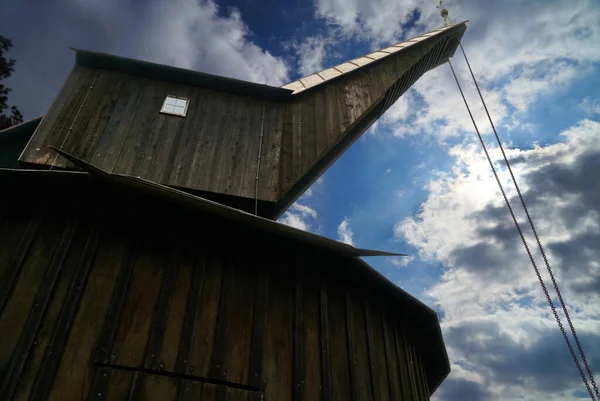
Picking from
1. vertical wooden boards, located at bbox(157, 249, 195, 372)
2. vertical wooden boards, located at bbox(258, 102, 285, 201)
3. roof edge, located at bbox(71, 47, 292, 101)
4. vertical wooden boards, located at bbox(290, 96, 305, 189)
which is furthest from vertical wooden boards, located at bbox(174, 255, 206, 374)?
roof edge, located at bbox(71, 47, 292, 101)

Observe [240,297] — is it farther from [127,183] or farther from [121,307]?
[127,183]

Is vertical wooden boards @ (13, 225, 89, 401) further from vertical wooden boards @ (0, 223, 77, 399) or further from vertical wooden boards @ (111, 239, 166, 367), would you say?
vertical wooden boards @ (111, 239, 166, 367)

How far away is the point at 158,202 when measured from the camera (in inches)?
207

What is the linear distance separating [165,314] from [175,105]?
5.43 m

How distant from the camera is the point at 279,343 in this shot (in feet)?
16.8

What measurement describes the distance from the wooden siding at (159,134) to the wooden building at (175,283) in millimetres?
37

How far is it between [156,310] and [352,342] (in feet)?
9.45

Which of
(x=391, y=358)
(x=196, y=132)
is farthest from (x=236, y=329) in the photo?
(x=196, y=132)

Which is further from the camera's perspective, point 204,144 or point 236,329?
point 204,144

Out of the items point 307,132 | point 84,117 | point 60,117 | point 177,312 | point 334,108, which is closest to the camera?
point 177,312

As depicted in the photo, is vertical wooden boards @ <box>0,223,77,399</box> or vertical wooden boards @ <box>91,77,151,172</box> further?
vertical wooden boards @ <box>91,77,151,172</box>

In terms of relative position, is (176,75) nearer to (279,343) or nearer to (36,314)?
(36,314)

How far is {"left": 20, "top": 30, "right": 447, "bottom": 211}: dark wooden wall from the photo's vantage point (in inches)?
293

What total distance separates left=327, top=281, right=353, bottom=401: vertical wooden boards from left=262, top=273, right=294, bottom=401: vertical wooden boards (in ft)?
2.22
